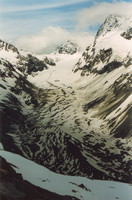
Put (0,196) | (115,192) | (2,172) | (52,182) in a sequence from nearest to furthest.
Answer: (0,196) → (2,172) → (52,182) → (115,192)

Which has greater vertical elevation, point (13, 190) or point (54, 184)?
point (54, 184)

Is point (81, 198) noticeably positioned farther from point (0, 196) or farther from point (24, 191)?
point (0, 196)

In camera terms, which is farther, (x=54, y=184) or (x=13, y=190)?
(x=54, y=184)

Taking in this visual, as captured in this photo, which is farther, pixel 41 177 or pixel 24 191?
pixel 41 177

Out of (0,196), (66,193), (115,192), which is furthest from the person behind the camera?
(115,192)

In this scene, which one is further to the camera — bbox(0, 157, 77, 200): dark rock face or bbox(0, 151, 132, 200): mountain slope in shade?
bbox(0, 151, 132, 200): mountain slope in shade

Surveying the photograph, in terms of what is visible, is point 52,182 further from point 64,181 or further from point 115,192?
point 115,192

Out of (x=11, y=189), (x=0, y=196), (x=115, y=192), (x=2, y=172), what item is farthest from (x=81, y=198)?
(x=0, y=196)

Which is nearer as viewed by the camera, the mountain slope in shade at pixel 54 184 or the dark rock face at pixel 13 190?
the dark rock face at pixel 13 190

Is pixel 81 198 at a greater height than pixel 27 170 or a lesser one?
lesser
